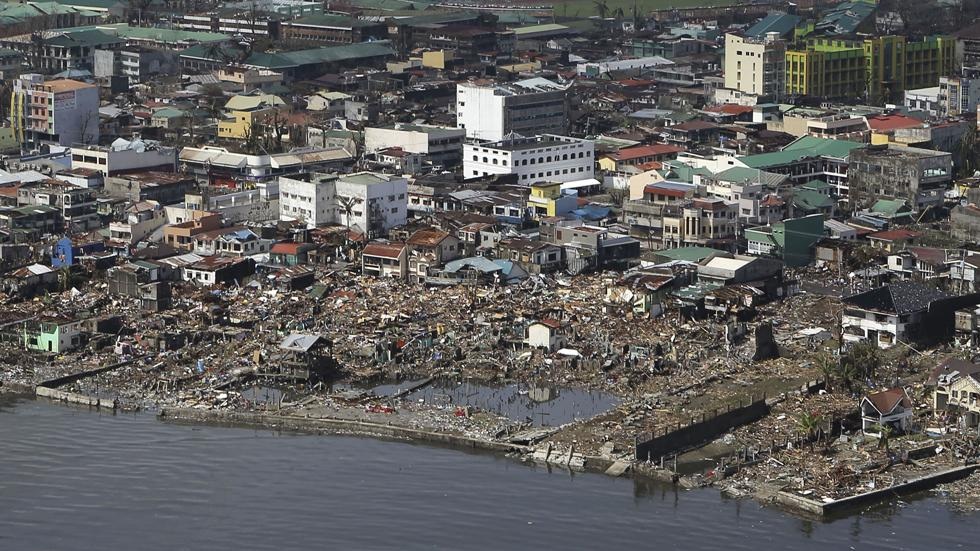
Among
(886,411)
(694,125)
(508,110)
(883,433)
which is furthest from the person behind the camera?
(694,125)

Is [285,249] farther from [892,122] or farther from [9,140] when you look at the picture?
[892,122]

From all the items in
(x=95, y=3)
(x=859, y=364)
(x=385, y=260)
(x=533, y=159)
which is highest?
(x=95, y=3)

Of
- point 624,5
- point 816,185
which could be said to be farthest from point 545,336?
point 624,5

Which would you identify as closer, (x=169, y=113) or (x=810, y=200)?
(x=810, y=200)

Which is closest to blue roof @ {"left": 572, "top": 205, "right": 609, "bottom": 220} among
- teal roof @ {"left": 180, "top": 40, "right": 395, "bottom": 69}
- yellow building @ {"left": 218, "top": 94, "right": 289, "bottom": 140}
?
yellow building @ {"left": 218, "top": 94, "right": 289, "bottom": 140}

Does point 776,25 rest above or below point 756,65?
above

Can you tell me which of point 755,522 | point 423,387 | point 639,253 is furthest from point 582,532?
point 639,253

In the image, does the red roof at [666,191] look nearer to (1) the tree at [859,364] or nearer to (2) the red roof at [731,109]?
(1) the tree at [859,364]
